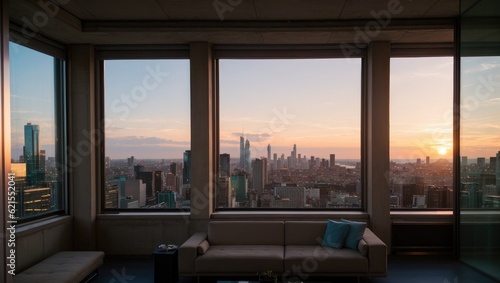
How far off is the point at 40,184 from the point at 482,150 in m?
5.62

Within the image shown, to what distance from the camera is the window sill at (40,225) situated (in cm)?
503

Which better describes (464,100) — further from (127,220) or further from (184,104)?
(127,220)

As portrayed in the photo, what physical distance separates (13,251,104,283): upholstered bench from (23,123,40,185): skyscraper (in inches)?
45.5

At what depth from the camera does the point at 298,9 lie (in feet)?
17.0

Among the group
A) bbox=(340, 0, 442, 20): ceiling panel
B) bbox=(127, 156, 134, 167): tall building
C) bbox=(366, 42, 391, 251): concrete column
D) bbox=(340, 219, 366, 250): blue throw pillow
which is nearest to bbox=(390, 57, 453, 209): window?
bbox=(366, 42, 391, 251): concrete column

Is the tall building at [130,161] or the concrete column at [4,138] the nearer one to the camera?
the concrete column at [4,138]

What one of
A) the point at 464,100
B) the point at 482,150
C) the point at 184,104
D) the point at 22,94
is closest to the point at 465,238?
the point at 482,150

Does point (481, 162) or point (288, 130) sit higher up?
point (288, 130)

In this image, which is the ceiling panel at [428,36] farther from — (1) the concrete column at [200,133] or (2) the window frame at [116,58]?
(2) the window frame at [116,58]

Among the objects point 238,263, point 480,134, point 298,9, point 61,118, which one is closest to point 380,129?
point 298,9

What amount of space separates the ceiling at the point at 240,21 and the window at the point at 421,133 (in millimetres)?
601

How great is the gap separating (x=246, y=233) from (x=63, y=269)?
245cm

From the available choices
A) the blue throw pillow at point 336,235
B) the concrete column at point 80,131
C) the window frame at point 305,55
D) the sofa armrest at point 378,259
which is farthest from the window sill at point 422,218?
the concrete column at point 80,131

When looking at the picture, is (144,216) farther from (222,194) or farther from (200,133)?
(200,133)
